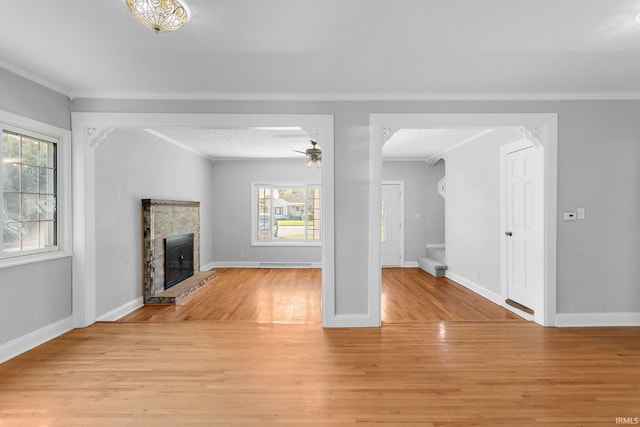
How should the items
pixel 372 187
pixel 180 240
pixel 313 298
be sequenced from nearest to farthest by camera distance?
pixel 372 187
pixel 313 298
pixel 180 240

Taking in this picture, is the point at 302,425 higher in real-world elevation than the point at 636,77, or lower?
lower

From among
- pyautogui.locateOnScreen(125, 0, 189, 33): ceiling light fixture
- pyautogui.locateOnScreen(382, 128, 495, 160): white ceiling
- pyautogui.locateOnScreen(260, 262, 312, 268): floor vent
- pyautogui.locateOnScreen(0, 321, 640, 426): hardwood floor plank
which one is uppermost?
pyautogui.locateOnScreen(382, 128, 495, 160): white ceiling

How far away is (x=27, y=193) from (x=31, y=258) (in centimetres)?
60

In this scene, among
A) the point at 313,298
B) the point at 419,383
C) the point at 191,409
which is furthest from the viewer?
the point at 313,298

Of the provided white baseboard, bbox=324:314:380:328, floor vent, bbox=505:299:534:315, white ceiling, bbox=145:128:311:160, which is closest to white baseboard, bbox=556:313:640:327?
floor vent, bbox=505:299:534:315

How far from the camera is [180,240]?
553 centimetres

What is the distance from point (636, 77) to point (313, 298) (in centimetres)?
428

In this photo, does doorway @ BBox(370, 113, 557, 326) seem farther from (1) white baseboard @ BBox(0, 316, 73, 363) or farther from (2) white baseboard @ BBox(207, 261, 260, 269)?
(2) white baseboard @ BBox(207, 261, 260, 269)

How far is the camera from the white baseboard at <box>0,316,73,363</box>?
8.87 ft

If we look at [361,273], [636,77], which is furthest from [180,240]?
[636,77]

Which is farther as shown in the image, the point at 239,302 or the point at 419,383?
the point at 239,302

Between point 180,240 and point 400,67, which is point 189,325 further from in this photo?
point 400,67

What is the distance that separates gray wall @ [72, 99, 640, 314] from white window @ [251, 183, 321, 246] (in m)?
4.07

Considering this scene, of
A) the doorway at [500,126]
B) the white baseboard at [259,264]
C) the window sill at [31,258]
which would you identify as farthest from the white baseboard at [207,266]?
the doorway at [500,126]
